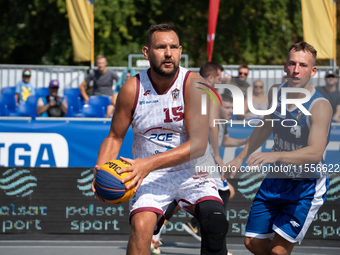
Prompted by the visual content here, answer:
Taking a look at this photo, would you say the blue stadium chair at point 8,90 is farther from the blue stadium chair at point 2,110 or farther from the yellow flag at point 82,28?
the yellow flag at point 82,28

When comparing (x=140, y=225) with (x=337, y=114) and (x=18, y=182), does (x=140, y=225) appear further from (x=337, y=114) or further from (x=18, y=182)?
(x=337, y=114)

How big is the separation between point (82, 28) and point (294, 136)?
Answer: 10.2 meters

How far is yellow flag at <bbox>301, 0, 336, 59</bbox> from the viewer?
1196 cm

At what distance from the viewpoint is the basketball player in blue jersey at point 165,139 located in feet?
13.0

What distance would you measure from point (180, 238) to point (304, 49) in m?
4.01

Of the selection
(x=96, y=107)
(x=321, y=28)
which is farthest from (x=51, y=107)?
(x=321, y=28)

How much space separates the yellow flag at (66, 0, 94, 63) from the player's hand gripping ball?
32.5 ft

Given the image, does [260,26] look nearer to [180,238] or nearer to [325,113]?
[180,238]

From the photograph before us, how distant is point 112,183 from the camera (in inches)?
144

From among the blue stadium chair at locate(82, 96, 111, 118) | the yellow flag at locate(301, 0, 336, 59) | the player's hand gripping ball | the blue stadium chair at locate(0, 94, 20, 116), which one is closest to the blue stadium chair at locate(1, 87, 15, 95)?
the blue stadium chair at locate(0, 94, 20, 116)

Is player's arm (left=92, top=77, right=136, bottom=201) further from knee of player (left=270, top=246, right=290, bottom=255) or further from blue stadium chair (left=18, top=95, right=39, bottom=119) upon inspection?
blue stadium chair (left=18, top=95, right=39, bottom=119)

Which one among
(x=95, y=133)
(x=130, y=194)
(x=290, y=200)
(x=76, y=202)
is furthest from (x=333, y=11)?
(x=130, y=194)

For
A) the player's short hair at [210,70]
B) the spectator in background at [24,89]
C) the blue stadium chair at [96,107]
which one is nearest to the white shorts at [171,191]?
the player's short hair at [210,70]

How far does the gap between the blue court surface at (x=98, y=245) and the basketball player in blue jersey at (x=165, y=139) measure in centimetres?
253
